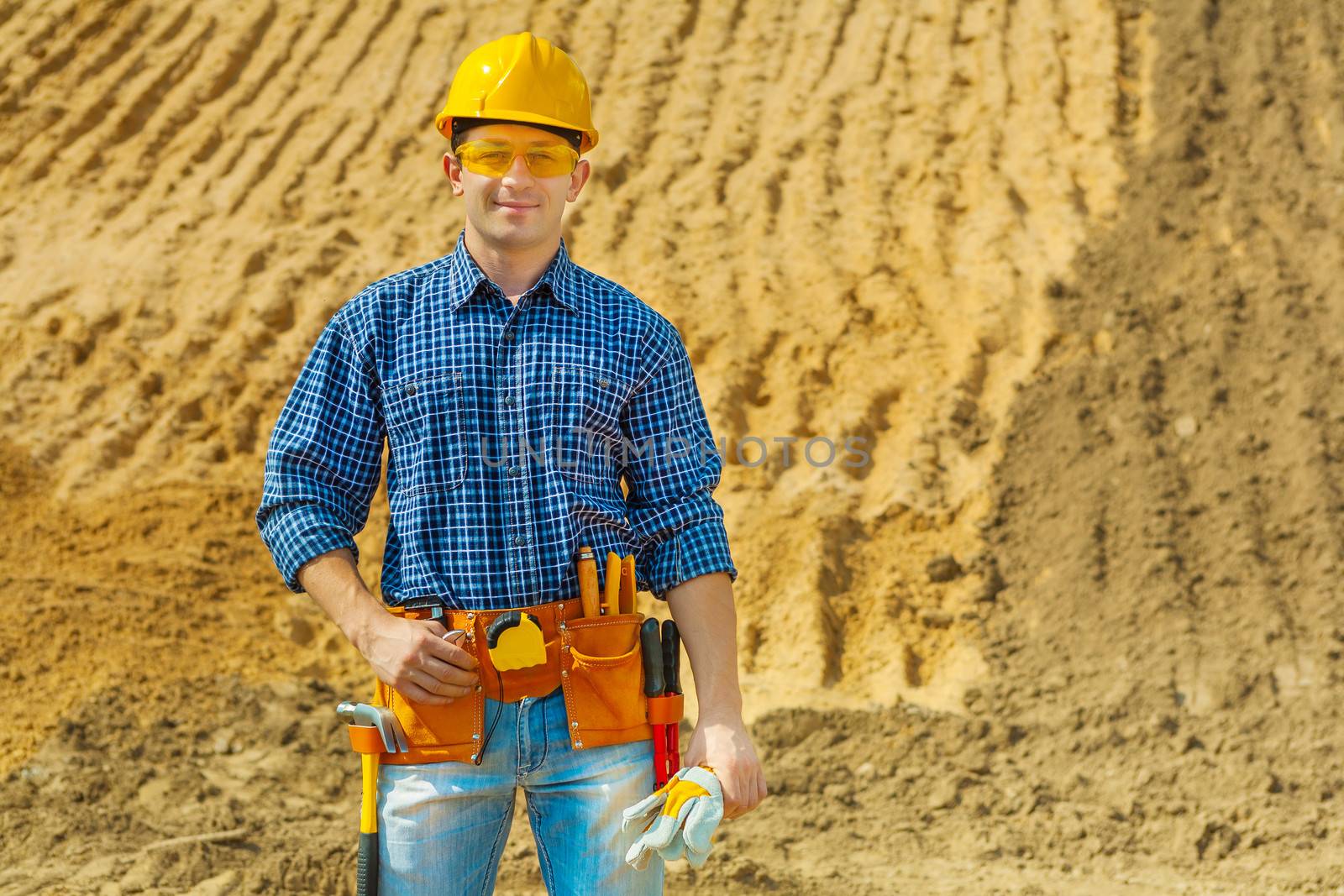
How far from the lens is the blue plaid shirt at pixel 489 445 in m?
2.35

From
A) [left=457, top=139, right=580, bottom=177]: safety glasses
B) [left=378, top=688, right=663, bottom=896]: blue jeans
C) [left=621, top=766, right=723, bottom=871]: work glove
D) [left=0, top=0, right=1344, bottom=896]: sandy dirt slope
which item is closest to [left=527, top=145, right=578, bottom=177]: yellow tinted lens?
[left=457, top=139, right=580, bottom=177]: safety glasses

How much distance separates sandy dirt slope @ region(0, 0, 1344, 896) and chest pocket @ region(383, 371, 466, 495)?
3.29 metres

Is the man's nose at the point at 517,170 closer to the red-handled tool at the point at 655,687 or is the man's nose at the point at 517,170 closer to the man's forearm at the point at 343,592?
the man's forearm at the point at 343,592

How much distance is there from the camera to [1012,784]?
6352mm

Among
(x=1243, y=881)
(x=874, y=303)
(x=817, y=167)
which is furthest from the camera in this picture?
(x=817, y=167)

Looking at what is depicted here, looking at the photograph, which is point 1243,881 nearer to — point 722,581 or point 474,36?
point 722,581

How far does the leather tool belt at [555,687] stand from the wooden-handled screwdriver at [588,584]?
0.02m

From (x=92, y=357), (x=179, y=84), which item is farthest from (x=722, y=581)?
(x=179, y=84)

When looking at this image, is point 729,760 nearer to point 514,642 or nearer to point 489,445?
point 514,642

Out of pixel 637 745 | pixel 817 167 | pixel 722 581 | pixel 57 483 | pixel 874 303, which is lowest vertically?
pixel 637 745

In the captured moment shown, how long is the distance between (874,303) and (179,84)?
6715 mm

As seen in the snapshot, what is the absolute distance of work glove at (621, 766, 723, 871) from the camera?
7.06ft

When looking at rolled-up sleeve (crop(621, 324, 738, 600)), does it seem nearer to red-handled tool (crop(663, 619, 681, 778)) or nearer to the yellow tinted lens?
red-handled tool (crop(663, 619, 681, 778))

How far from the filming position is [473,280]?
96.7 inches
